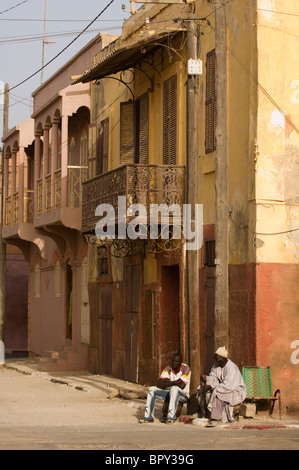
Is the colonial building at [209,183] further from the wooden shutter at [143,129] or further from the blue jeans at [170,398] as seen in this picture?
the blue jeans at [170,398]

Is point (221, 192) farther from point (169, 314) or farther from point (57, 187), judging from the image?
point (57, 187)

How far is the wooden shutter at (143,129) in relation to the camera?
20.7 meters

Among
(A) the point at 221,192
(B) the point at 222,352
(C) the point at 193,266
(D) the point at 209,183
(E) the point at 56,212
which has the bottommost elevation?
(B) the point at 222,352

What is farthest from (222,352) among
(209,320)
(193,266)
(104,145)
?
(104,145)

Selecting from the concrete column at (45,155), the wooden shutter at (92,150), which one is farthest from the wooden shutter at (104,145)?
the concrete column at (45,155)

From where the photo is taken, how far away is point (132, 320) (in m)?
21.5

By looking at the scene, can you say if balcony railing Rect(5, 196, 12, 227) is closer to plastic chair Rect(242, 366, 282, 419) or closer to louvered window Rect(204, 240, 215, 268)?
louvered window Rect(204, 240, 215, 268)

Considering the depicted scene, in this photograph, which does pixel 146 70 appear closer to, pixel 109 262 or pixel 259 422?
pixel 109 262

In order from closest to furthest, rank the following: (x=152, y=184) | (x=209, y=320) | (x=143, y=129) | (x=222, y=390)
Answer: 1. (x=222, y=390)
2. (x=209, y=320)
3. (x=152, y=184)
4. (x=143, y=129)

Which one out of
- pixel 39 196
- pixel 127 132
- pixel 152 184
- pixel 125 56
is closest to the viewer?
pixel 152 184

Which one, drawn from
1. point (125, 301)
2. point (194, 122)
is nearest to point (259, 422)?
point (194, 122)

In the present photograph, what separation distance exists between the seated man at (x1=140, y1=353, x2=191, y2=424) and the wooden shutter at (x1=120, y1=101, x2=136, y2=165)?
7.26m

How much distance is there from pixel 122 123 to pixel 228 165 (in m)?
5.67

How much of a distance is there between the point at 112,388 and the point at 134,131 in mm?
5618
